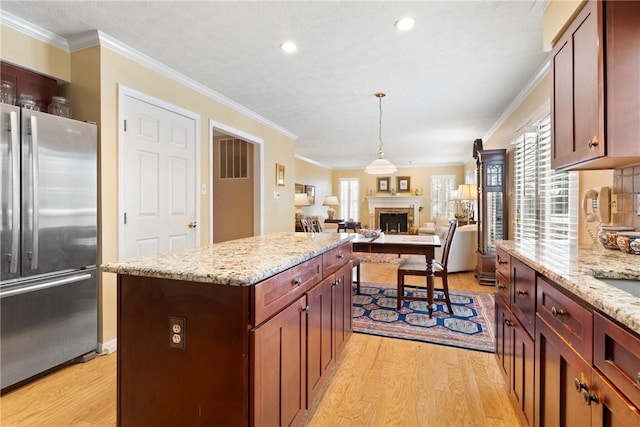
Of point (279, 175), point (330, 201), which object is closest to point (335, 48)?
point (279, 175)

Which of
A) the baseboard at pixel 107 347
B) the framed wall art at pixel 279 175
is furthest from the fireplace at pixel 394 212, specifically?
the baseboard at pixel 107 347

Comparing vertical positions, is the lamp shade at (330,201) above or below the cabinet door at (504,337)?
above

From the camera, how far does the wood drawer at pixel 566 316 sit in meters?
0.92

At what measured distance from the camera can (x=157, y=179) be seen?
9.86 ft

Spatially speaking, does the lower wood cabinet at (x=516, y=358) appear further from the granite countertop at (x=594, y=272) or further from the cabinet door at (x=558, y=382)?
the granite countertop at (x=594, y=272)

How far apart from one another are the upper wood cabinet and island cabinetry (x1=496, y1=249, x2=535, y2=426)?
25.5 inches

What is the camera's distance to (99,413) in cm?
177

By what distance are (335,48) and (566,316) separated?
248 cm

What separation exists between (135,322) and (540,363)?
1.61 metres

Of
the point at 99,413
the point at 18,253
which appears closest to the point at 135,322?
the point at 99,413

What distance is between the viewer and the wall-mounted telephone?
6.54 ft

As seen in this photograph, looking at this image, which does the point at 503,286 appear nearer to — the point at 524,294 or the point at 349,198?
the point at 524,294

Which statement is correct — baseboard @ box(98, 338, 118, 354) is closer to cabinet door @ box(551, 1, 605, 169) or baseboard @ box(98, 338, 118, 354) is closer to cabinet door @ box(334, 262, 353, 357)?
cabinet door @ box(334, 262, 353, 357)

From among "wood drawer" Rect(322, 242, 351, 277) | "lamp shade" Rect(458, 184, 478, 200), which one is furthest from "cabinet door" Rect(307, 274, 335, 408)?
"lamp shade" Rect(458, 184, 478, 200)
